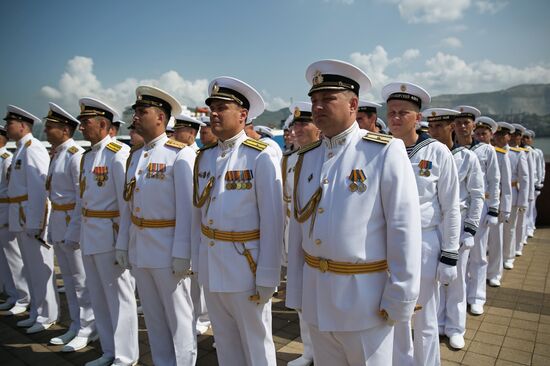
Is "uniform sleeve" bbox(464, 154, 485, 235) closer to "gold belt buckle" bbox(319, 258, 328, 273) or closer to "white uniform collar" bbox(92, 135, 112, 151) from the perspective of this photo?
"gold belt buckle" bbox(319, 258, 328, 273)

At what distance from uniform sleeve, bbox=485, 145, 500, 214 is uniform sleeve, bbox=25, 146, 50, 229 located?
6.13 metres

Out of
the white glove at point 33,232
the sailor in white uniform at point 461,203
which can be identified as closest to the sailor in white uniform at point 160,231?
the white glove at point 33,232

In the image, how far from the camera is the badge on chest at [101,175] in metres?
3.96

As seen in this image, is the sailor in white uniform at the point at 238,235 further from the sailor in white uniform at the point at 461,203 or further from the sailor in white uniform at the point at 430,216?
the sailor in white uniform at the point at 461,203

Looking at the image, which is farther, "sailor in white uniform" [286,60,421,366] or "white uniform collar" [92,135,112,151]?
"white uniform collar" [92,135,112,151]

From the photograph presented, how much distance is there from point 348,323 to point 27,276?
547 centimetres

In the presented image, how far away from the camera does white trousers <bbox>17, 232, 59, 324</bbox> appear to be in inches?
199

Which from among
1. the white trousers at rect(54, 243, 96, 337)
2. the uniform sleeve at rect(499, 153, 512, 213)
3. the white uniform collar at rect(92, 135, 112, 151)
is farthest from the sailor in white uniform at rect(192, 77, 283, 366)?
the uniform sleeve at rect(499, 153, 512, 213)

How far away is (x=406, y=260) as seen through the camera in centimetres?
197

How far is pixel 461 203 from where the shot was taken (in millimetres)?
4258

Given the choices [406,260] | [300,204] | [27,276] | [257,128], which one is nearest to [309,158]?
[300,204]

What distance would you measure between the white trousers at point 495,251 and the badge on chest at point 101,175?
19.6 feet

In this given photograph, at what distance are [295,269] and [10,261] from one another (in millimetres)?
5497

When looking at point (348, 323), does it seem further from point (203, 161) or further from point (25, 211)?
point (25, 211)
